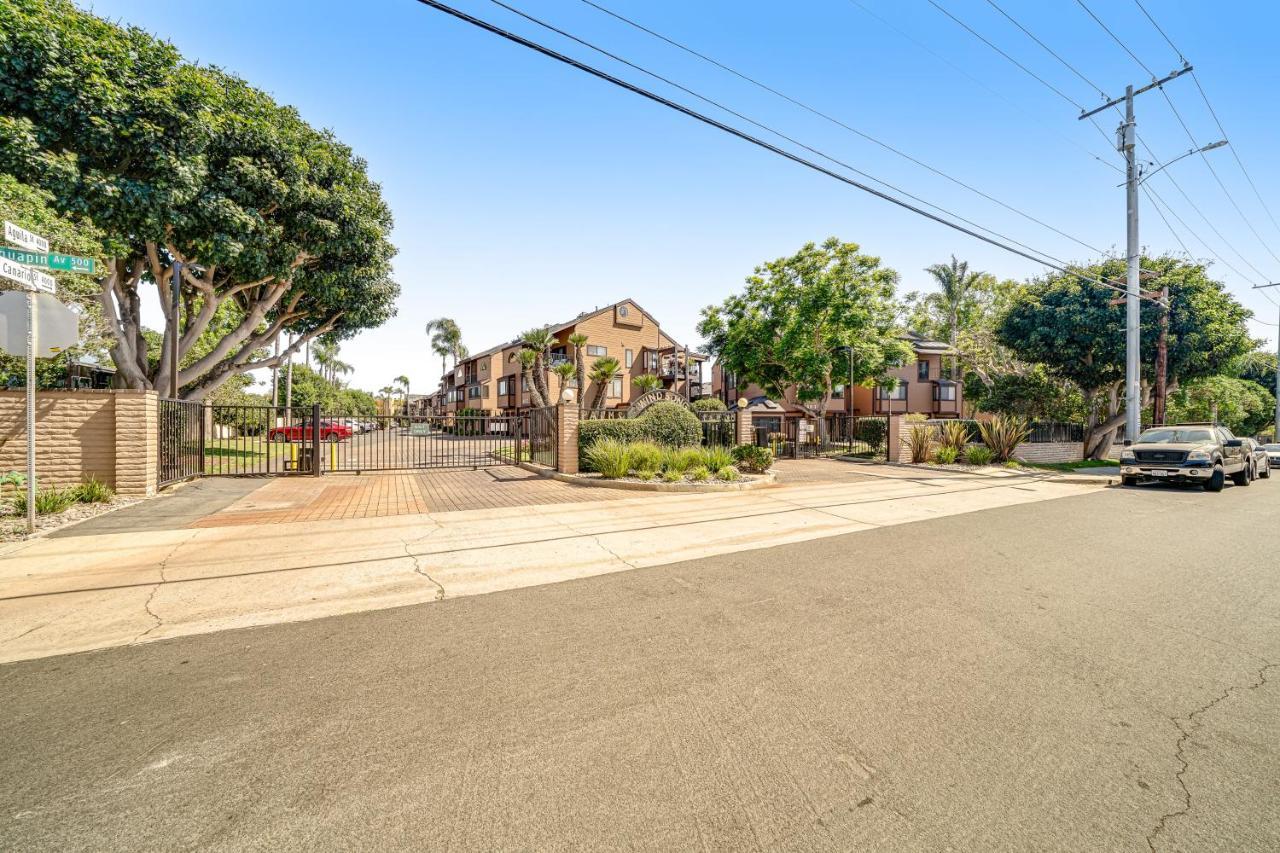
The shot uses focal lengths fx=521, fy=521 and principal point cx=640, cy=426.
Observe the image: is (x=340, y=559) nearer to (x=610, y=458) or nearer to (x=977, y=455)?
(x=610, y=458)

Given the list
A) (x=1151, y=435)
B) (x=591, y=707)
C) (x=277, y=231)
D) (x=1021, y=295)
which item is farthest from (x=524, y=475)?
(x=1021, y=295)

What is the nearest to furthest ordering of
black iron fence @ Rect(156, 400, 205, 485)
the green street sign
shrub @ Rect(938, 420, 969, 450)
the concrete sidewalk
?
the concrete sidewalk
the green street sign
black iron fence @ Rect(156, 400, 205, 485)
shrub @ Rect(938, 420, 969, 450)

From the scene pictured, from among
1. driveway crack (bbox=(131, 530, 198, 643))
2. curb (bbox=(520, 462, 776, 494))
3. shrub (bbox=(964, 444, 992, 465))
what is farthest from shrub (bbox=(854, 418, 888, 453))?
driveway crack (bbox=(131, 530, 198, 643))

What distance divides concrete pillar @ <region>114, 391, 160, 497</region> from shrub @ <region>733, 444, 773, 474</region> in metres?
13.1

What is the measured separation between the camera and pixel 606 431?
48.0 ft

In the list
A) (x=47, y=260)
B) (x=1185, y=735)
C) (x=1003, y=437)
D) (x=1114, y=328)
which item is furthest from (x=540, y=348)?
(x=1185, y=735)

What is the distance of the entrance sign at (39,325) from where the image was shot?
7047 mm

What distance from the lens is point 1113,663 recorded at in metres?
3.51

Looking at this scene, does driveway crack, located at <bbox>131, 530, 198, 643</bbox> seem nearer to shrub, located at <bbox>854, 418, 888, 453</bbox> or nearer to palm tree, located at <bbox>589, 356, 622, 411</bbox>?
shrub, located at <bbox>854, 418, 888, 453</bbox>

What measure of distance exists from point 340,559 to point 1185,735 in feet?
23.1

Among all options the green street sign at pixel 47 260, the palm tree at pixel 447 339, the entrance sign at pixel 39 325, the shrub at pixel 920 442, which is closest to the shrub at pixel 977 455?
the shrub at pixel 920 442

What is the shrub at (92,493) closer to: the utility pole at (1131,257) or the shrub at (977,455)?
the shrub at (977,455)

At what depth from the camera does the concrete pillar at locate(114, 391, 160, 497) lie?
385 inches

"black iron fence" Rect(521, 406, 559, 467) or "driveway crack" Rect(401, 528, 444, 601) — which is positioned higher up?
"black iron fence" Rect(521, 406, 559, 467)
